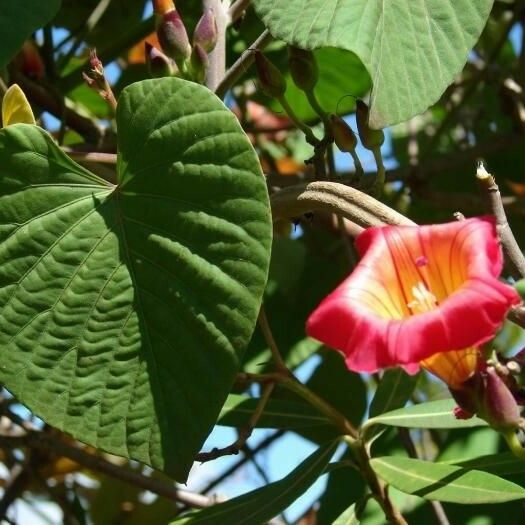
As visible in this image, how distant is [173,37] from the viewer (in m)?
1.19

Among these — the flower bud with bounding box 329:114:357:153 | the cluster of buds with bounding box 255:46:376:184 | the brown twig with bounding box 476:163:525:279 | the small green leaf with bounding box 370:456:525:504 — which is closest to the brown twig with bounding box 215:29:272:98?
the cluster of buds with bounding box 255:46:376:184

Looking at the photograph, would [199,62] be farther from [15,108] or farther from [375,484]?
[375,484]

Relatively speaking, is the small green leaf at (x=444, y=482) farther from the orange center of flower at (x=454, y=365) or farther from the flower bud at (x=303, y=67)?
the flower bud at (x=303, y=67)

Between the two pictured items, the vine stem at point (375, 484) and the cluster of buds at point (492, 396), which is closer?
the cluster of buds at point (492, 396)

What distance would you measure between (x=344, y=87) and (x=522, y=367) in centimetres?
97

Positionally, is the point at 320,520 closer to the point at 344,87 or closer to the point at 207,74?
the point at 207,74

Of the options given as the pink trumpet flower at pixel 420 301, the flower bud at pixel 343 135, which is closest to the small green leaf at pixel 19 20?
the flower bud at pixel 343 135

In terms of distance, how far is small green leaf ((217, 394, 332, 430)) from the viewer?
1.33 meters

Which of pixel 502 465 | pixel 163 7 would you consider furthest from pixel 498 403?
pixel 163 7

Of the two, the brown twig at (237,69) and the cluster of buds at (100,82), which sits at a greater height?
the cluster of buds at (100,82)

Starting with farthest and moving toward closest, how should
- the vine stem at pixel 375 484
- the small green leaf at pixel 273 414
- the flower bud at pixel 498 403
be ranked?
1. the small green leaf at pixel 273 414
2. the vine stem at pixel 375 484
3. the flower bud at pixel 498 403

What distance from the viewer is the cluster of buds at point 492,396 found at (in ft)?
2.83

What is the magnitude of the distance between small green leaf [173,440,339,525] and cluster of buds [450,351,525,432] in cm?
30

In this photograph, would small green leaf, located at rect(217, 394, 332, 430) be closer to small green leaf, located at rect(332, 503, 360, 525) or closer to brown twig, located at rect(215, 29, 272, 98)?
small green leaf, located at rect(332, 503, 360, 525)
